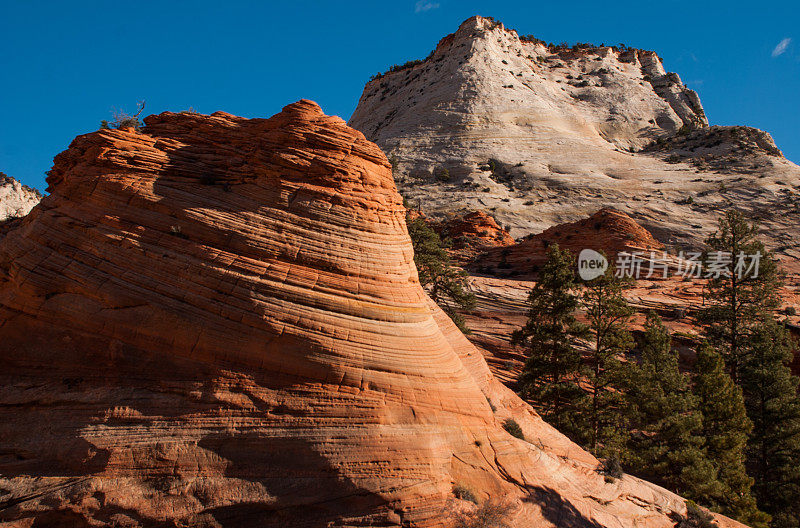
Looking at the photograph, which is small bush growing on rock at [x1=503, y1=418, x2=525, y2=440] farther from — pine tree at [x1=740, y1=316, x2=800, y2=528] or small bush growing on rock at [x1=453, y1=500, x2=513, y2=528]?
pine tree at [x1=740, y1=316, x2=800, y2=528]

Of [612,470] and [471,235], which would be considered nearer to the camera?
[612,470]

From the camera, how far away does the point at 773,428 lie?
19562 millimetres

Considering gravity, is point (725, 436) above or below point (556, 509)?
above

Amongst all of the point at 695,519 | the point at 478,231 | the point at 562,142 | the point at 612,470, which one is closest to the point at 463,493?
the point at 612,470

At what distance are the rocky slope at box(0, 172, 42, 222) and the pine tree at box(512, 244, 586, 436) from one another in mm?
50773

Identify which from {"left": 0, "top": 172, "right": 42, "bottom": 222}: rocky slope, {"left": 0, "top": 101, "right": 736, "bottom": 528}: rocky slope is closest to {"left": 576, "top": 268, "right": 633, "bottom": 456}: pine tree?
{"left": 0, "top": 101, "right": 736, "bottom": 528}: rocky slope

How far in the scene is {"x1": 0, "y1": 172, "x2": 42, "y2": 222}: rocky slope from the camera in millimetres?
43188

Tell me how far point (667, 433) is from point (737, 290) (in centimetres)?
1309

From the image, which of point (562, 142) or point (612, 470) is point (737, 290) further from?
point (562, 142)

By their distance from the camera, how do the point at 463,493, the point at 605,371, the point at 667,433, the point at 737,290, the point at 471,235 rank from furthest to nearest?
the point at 471,235, the point at 737,290, the point at 605,371, the point at 667,433, the point at 463,493

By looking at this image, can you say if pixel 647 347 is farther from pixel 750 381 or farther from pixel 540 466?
pixel 540 466

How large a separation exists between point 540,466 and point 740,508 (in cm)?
987

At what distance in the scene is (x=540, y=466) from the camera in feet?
36.1

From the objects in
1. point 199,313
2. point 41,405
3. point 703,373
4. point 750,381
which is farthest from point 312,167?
point 750,381
